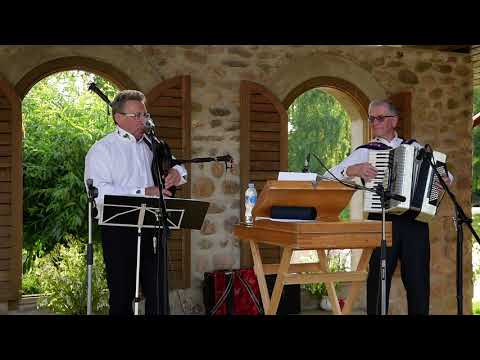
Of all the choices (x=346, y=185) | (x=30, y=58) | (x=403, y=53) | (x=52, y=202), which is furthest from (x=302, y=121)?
(x=346, y=185)

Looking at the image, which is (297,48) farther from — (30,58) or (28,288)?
(28,288)

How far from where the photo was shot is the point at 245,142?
22.0 ft

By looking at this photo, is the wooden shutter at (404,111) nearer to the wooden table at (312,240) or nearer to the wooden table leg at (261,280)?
the wooden table at (312,240)

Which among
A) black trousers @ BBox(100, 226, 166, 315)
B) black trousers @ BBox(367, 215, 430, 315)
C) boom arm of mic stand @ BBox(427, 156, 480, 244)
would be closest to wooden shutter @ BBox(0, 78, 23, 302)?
black trousers @ BBox(100, 226, 166, 315)

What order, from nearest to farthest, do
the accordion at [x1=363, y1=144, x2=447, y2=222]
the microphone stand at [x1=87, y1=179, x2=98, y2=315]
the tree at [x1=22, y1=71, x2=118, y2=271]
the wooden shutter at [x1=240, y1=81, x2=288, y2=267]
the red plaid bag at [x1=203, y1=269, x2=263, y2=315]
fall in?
the microphone stand at [x1=87, y1=179, x2=98, y2=315] < the accordion at [x1=363, y1=144, x2=447, y2=222] < the red plaid bag at [x1=203, y1=269, x2=263, y2=315] < the wooden shutter at [x1=240, y1=81, x2=288, y2=267] < the tree at [x1=22, y1=71, x2=118, y2=271]

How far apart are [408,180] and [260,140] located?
2.23 m

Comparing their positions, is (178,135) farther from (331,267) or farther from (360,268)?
(331,267)

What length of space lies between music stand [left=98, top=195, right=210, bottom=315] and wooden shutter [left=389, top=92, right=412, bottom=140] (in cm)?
379

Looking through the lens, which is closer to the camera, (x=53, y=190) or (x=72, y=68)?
(x=72, y=68)

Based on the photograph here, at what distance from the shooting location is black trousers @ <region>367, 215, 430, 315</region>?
4.96 meters

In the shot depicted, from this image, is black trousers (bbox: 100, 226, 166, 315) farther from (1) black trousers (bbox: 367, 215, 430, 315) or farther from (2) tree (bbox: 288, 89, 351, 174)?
(2) tree (bbox: 288, 89, 351, 174)

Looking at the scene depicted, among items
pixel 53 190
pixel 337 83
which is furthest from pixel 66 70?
pixel 53 190

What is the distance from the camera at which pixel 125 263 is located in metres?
4.32
